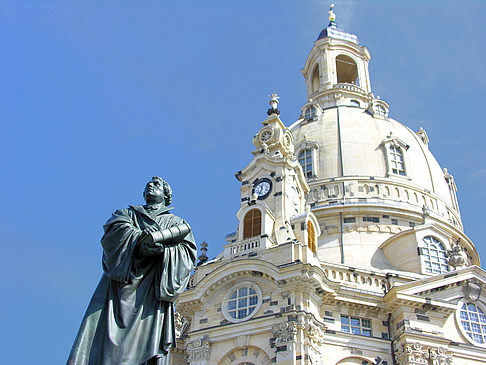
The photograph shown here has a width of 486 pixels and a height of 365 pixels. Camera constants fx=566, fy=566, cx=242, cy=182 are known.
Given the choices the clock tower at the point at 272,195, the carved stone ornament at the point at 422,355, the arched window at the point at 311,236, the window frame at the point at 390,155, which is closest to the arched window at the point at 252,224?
the clock tower at the point at 272,195

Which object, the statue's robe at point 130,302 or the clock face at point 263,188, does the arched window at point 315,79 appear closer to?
the clock face at point 263,188

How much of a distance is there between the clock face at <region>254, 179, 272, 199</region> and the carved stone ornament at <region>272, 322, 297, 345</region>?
978cm

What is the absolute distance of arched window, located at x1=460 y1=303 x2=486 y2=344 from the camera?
29703 millimetres

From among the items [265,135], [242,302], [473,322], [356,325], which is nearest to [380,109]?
[265,135]

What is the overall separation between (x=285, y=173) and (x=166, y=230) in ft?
93.3

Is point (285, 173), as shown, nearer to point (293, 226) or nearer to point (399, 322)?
point (293, 226)

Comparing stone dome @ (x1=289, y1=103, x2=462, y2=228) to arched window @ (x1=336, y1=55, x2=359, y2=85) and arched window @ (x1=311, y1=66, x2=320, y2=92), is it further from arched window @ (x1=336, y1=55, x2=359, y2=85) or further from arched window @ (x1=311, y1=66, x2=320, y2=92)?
arched window @ (x1=336, y1=55, x2=359, y2=85)

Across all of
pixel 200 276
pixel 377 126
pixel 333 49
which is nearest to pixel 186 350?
pixel 200 276

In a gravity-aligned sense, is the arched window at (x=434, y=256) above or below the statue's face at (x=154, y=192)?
above

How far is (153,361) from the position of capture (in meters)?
6.23

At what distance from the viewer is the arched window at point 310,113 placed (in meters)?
50.4

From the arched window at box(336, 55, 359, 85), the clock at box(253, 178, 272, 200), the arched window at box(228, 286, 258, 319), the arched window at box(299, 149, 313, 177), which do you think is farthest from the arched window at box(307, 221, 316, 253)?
the arched window at box(336, 55, 359, 85)

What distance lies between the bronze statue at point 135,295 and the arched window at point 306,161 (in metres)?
37.9

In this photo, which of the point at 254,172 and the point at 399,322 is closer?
the point at 399,322
